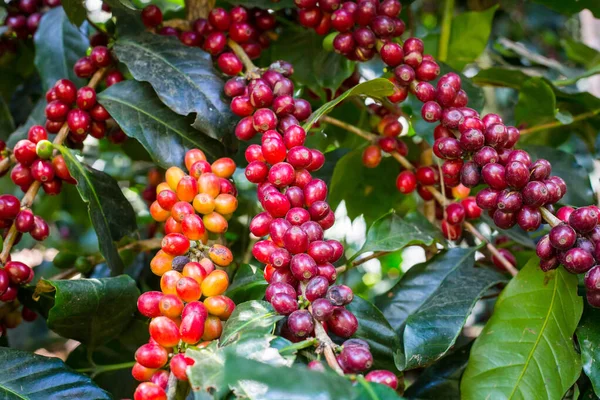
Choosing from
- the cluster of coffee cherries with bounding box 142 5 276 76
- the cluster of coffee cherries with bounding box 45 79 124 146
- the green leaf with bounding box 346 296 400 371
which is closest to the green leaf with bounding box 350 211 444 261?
the green leaf with bounding box 346 296 400 371

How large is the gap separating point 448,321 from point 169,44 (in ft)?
2.11

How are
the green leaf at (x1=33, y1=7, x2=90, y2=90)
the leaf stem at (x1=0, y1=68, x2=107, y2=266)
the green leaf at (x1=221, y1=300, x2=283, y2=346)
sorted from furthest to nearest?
the green leaf at (x1=33, y1=7, x2=90, y2=90), the leaf stem at (x1=0, y1=68, x2=107, y2=266), the green leaf at (x1=221, y1=300, x2=283, y2=346)

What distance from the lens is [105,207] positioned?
0.96 metres

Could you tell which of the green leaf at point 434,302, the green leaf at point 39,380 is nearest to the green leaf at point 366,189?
the green leaf at point 434,302

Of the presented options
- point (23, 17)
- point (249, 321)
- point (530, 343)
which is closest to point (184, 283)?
point (249, 321)

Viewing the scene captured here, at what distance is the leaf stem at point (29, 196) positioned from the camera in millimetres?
855

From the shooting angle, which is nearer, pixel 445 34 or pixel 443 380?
pixel 443 380

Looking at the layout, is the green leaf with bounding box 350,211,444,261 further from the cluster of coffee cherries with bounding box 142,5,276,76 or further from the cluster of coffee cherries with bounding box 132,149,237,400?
the cluster of coffee cherries with bounding box 142,5,276,76

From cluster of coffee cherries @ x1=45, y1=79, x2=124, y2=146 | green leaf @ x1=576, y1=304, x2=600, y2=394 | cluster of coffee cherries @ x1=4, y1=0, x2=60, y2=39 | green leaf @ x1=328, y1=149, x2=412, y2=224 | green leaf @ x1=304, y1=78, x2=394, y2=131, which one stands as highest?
green leaf @ x1=304, y1=78, x2=394, y2=131

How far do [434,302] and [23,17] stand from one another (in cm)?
101

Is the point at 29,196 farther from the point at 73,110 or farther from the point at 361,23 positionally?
the point at 361,23

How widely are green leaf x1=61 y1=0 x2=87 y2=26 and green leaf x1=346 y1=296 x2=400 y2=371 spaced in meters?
0.70

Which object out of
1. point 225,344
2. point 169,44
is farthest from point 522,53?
point 225,344

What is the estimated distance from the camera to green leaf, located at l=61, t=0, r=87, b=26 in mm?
979
